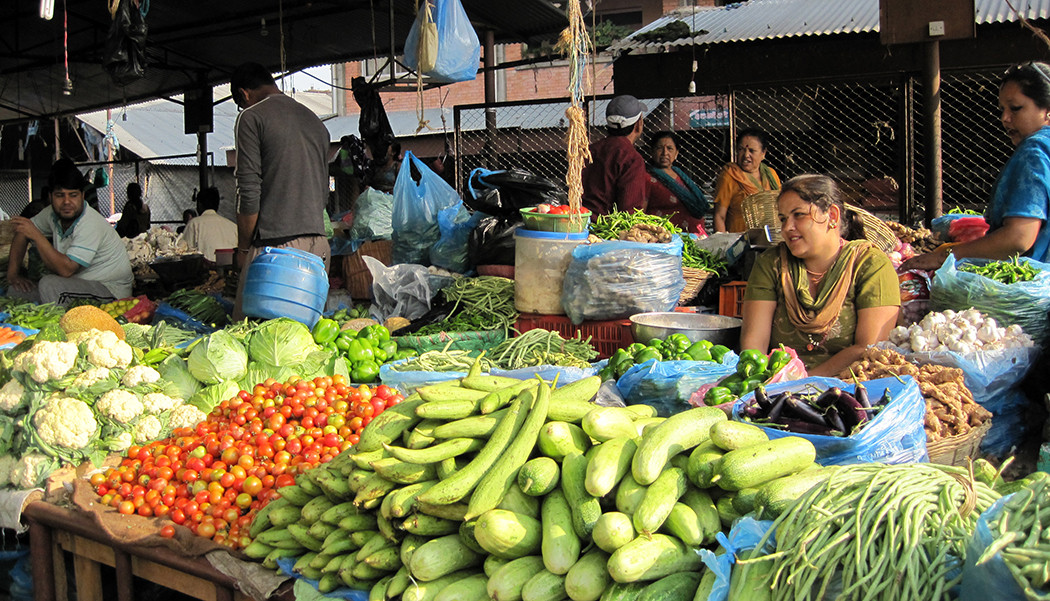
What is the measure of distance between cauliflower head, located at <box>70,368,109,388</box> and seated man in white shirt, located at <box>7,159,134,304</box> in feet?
9.58

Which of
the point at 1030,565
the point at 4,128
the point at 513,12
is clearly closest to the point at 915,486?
the point at 1030,565

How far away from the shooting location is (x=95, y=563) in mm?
3254

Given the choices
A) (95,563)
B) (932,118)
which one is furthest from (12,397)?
(932,118)

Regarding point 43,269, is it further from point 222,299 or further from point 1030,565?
point 1030,565

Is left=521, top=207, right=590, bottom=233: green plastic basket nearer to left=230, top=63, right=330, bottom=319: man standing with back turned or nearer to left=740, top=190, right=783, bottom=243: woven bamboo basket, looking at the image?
left=740, top=190, right=783, bottom=243: woven bamboo basket

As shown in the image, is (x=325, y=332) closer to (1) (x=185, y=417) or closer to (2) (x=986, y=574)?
(1) (x=185, y=417)

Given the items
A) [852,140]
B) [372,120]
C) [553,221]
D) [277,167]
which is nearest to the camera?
[553,221]

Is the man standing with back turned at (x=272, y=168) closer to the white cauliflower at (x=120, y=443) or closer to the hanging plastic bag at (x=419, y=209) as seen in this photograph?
the hanging plastic bag at (x=419, y=209)

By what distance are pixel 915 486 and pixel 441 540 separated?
1.09 m

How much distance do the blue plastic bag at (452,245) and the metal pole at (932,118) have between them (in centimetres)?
323

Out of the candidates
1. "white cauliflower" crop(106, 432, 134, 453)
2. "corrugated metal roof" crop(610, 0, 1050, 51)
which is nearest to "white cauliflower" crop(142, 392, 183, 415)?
"white cauliflower" crop(106, 432, 134, 453)

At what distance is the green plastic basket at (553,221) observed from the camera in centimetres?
470

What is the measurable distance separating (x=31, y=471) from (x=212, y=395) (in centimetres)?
83

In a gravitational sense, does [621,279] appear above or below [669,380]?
above
